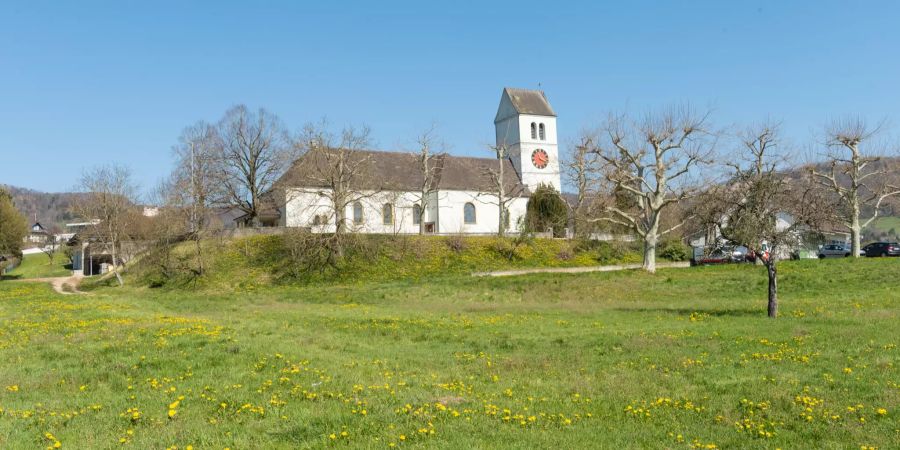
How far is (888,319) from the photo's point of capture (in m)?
20.0

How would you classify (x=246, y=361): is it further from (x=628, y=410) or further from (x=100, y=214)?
(x=100, y=214)

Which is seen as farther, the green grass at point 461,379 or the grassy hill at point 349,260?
the grassy hill at point 349,260

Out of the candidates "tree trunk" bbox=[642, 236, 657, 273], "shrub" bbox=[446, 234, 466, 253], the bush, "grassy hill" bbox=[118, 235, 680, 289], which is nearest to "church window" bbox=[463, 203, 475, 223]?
"grassy hill" bbox=[118, 235, 680, 289]

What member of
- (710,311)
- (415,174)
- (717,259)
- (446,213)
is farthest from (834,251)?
(710,311)

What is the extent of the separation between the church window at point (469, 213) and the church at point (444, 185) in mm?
109

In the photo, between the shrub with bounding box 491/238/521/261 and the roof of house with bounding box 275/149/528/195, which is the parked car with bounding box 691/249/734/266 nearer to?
the shrub with bounding box 491/238/521/261

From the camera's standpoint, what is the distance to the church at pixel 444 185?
2320 inches

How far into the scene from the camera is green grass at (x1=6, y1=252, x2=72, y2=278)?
3081 inches

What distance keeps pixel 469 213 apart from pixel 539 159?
1250 centimetres

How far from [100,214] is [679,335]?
53352mm

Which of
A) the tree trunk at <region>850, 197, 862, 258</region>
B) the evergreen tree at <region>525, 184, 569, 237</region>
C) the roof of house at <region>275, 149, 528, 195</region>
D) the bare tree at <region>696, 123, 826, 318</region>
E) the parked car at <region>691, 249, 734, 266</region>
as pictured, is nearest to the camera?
the bare tree at <region>696, 123, 826, 318</region>

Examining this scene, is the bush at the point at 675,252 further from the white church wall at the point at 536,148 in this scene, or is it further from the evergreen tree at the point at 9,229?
the evergreen tree at the point at 9,229

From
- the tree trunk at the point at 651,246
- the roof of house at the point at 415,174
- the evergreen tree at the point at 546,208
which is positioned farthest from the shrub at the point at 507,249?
the tree trunk at the point at 651,246

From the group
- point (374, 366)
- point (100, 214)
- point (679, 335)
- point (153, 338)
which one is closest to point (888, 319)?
point (679, 335)
